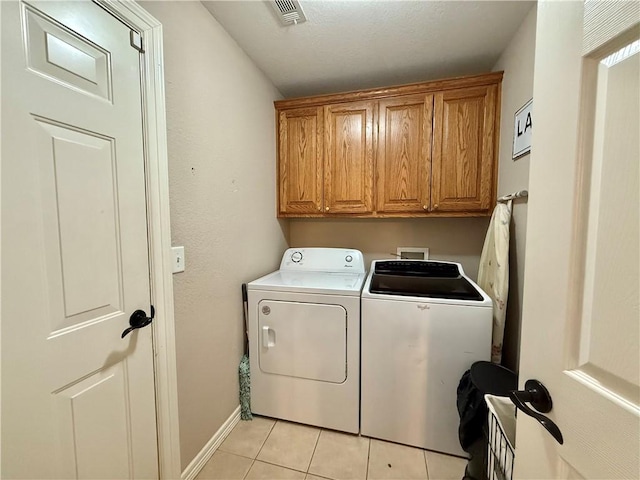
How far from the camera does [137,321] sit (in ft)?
3.34

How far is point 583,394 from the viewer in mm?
449

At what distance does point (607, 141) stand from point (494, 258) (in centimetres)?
142

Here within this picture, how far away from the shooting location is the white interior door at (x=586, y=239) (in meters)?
0.39

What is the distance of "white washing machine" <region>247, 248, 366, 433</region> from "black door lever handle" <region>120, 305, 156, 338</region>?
712 mm

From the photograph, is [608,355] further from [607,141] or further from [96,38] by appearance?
[96,38]

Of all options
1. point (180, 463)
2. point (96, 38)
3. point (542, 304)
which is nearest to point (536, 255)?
point (542, 304)

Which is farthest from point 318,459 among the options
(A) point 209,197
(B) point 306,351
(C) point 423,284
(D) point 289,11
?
(D) point 289,11

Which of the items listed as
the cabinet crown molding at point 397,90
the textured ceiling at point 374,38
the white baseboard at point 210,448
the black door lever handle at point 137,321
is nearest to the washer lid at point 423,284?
the black door lever handle at point 137,321

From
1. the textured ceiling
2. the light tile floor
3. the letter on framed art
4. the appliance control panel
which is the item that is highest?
the textured ceiling

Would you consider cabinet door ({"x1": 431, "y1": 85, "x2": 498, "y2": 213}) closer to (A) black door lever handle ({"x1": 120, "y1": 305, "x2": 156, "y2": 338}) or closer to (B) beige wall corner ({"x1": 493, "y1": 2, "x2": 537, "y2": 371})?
(B) beige wall corner ({"x1": 493, "y1": 2, "x2": 537, "y2": 371})

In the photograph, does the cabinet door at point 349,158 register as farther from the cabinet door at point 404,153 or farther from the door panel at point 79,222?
the door panel at point 79,222

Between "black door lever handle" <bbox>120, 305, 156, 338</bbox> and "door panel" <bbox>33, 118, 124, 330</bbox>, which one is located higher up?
"door panel" <bbox>33, 118, 124, 330</bbox>

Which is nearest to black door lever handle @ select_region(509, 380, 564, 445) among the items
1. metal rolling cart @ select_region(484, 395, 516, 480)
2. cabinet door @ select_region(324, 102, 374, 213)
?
metal rolling cart @ select_region(484, 395, 516, 480)

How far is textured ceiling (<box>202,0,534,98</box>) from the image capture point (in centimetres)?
135
